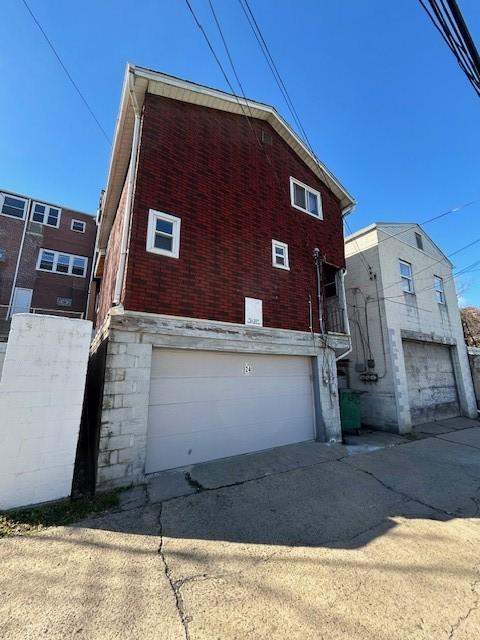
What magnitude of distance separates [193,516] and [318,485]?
95.6 inches

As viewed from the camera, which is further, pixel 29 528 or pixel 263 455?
pixel 263 455

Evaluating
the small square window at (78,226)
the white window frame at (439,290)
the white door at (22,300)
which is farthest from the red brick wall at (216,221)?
the small square window at (78,226)

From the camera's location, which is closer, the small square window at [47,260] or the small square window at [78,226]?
the small square window at [47,260]

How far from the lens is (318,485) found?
530cm

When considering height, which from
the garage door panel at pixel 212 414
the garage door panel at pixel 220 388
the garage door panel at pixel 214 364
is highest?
the garage door panel at pixel 214 364

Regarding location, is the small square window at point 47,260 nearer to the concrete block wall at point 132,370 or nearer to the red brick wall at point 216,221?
the red brick wall at point 216,221

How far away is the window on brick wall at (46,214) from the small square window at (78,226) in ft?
2.86

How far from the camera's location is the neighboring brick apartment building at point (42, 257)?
17.0m

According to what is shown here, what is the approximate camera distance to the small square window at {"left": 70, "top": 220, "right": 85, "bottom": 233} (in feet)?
64.2

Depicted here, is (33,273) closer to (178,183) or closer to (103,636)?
(178,183)

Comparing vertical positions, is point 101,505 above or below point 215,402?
below

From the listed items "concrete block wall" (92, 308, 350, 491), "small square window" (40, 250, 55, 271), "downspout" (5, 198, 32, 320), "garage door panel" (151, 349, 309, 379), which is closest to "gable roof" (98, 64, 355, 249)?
"concrete block wall" (92, 308, 350, 491)

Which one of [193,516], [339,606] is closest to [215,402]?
[193,516]

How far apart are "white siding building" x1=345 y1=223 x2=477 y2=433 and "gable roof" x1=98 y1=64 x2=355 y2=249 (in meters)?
2.70
